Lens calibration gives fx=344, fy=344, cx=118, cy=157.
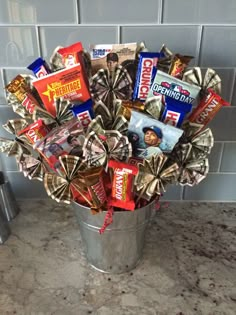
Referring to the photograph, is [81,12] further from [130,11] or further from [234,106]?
[234,106]

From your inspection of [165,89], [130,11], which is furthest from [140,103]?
[130,11]

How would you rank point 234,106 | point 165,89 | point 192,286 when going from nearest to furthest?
point 165,89, point 192,286, point 234,106

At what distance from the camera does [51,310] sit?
0.56m

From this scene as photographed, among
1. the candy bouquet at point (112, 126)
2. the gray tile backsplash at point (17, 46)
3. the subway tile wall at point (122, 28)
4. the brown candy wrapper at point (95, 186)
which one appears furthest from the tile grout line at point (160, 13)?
the brown candy wrapper at point (95, 186)

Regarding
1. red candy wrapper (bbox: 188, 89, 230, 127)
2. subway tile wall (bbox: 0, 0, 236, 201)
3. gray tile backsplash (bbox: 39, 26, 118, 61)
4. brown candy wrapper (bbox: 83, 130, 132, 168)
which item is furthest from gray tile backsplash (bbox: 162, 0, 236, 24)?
brown candy wrapper (bbox: 83, 130, 132, 168)

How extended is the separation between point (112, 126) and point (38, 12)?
0.99ft

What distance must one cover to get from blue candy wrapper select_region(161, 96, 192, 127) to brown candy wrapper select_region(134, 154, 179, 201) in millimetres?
51

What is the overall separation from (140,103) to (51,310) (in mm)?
360

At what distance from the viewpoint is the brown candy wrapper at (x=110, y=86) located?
0.50 m

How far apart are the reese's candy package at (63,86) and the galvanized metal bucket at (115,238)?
0.17 metres

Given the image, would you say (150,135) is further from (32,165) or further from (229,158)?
(229,158)

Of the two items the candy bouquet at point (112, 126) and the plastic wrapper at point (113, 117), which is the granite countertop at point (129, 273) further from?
the plastic wrapper at point (113, 117)

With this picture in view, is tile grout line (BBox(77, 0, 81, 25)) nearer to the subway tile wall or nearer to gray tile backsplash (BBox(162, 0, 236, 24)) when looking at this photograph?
the subway tile wall

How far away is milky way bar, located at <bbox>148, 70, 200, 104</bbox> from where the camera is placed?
1.57 ft
